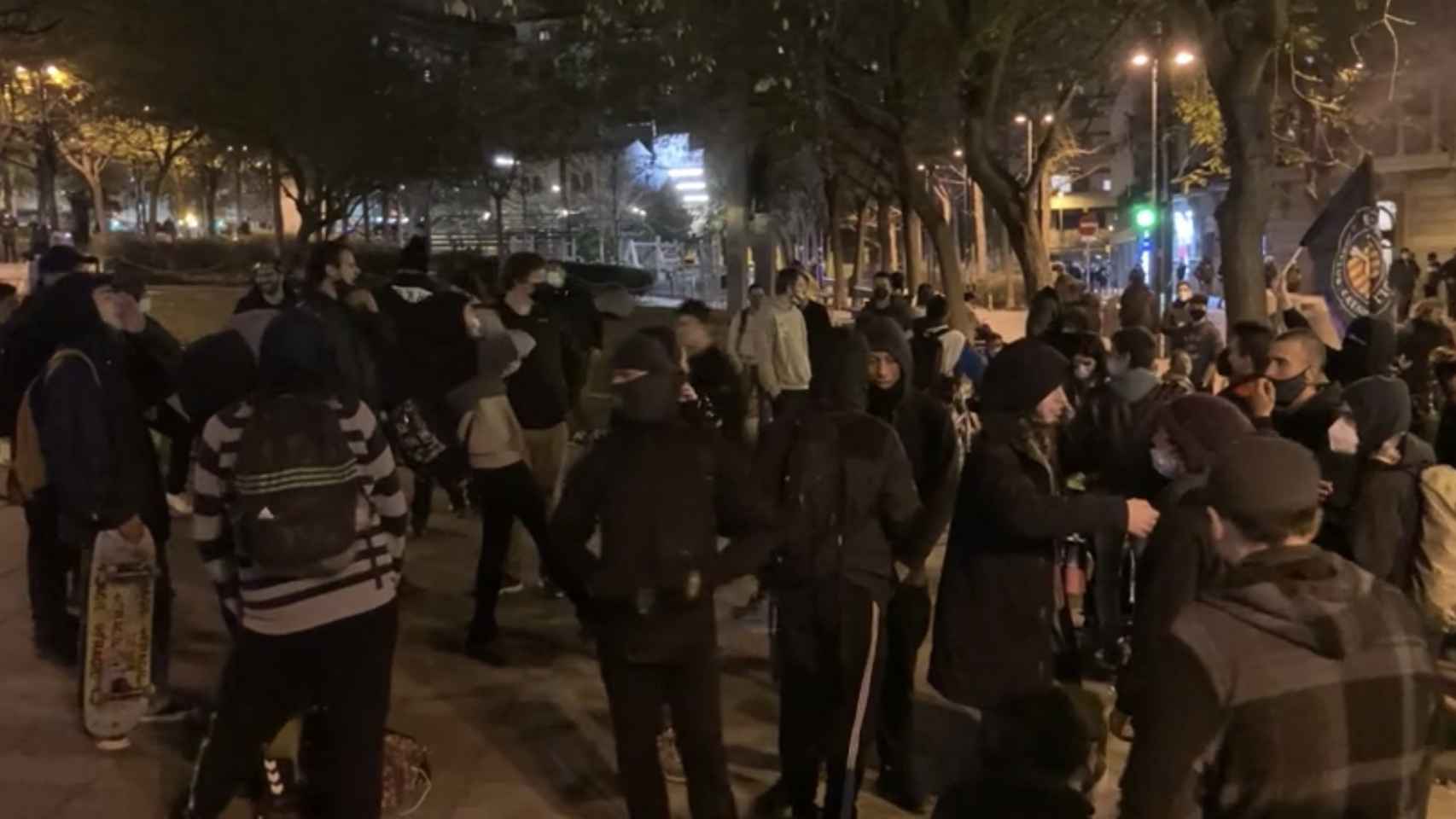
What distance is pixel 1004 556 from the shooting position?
177 inches

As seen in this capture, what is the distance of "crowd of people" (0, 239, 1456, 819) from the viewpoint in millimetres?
2639

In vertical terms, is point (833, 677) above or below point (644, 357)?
below

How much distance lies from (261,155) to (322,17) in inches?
266

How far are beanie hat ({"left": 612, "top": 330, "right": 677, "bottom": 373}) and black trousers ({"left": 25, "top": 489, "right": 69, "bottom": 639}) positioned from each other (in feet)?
11.1

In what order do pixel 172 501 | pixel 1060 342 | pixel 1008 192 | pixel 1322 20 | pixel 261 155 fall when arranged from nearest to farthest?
pixel 1060 342 → pixel 172 501 → pixel 1008 192 → pixel 1322 20 → pixel 261 155

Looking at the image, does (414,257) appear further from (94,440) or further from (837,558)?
(837,558)

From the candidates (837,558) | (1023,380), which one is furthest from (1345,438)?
A: (837,558)

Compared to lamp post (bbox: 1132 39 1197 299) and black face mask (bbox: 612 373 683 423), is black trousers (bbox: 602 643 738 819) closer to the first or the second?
black face mask (bbox: 612 373 683 423)

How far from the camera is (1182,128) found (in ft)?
125

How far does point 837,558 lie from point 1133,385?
308 cm

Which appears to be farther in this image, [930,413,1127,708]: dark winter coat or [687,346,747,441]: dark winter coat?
[687,346,747,441]: dark winter coat

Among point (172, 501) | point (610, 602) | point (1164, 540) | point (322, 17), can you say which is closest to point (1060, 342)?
point (1164, 540)

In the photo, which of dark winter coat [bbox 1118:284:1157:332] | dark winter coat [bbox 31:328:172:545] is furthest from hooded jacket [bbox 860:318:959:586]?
dark winter coat [bbox 1118:284:1157:332]

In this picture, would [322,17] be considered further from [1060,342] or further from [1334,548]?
[1334,548]
